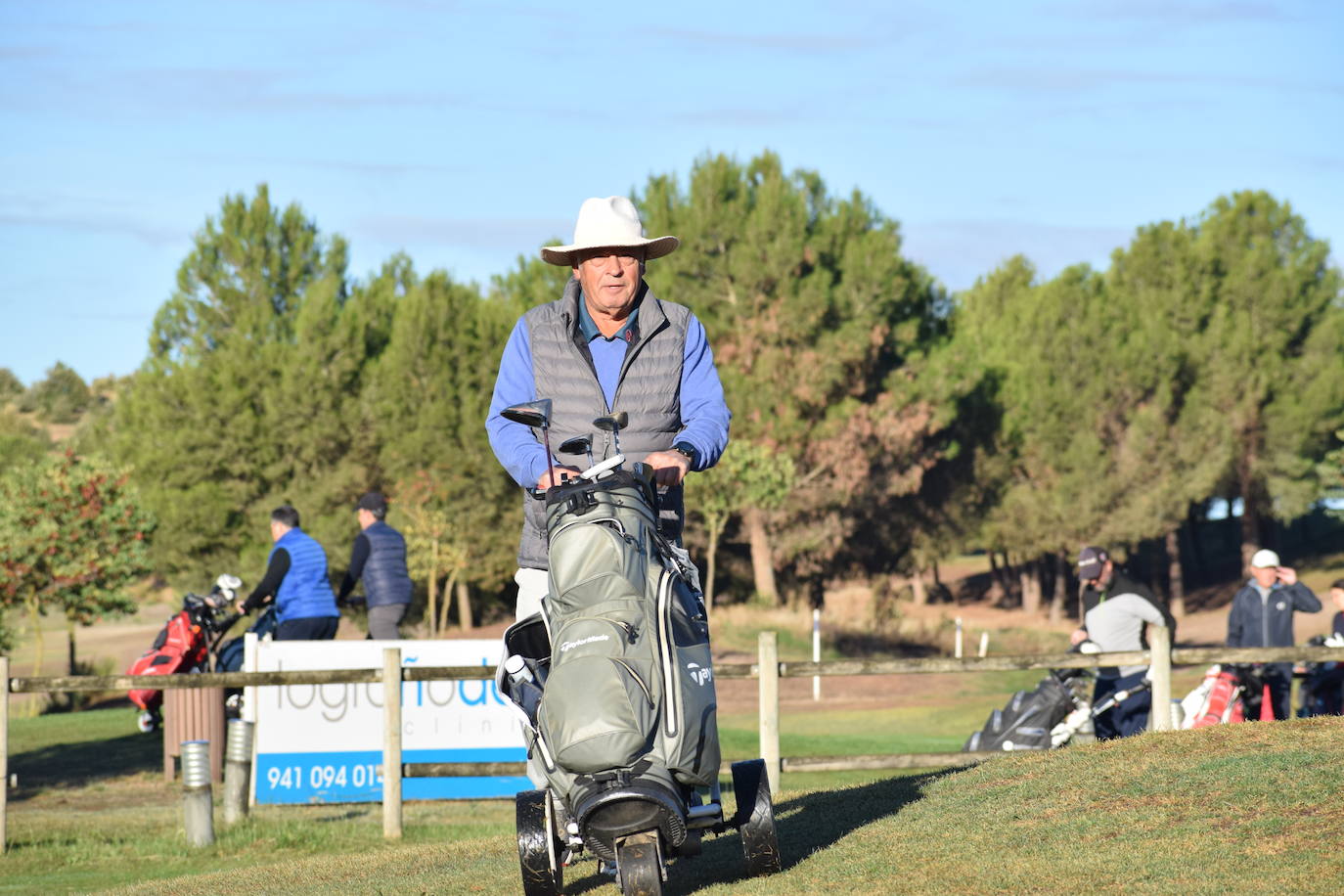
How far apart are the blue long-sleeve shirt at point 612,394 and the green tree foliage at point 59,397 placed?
114 meters

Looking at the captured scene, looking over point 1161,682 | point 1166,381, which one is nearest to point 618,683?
point 1161,682

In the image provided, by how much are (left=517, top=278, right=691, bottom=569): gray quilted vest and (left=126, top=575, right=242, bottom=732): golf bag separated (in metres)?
8.76

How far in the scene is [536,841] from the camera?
550cm

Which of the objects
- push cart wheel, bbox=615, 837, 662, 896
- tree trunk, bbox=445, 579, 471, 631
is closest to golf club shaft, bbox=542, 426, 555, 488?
push cart wheel, bbox=615, 837, 662, 896

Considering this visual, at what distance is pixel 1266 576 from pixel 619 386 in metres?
10.7

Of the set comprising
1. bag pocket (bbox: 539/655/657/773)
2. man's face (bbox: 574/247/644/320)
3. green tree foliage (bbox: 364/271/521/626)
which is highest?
green tree foliage (bbox: 364/271/521/626)

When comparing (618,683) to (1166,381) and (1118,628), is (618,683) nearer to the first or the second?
(1118,628)

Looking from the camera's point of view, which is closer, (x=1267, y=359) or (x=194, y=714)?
(x=194, y=714)

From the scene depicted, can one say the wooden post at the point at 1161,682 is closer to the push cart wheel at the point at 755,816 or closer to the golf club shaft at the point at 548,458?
the push cart wheel at the point at 755,816

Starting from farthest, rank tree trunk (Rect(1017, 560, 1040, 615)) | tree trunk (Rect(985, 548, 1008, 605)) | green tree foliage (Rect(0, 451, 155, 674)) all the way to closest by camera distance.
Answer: tree trunk (Rect(985, 548, 1008, 605)), tree trunk (Rect(1017, 560, 1040, 615)), green tree foliage (Rect(0, 451, 155, 674))

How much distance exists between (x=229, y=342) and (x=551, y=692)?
44428mm

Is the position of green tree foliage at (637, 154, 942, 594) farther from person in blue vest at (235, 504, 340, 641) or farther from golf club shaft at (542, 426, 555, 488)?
golf club shaft at (542, 426, 555, 488)

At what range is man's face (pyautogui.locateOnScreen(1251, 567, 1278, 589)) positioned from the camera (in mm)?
14703

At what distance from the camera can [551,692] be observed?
503 centimetres
